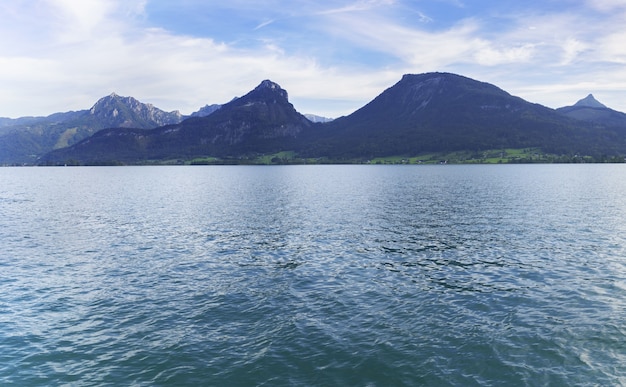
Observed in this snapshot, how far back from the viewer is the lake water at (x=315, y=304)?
22.3m

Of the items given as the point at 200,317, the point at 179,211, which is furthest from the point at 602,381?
the point at 179,211

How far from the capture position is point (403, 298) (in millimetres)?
33594

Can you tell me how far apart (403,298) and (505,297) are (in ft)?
29.1

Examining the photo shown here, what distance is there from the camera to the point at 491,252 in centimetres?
4941

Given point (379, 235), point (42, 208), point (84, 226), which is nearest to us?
point (379, 235)

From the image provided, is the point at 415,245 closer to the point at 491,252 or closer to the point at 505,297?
the point at 491,252

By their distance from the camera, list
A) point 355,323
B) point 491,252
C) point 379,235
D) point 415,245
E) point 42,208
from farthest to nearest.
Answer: point 42,208 < point 379,235 < point 415,245 < point 491,252 < point 355,323

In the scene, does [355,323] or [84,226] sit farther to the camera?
[84,226]

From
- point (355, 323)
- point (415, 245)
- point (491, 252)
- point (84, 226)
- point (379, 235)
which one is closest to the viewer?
point (355, 323)

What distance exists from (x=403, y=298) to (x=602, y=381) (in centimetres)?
1501

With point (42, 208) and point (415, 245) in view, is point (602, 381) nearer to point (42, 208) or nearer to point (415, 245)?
point (415, 245)

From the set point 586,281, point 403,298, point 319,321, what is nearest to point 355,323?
point 319,321

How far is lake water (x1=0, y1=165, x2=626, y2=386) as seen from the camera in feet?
73.1

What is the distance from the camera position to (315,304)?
106 ft
